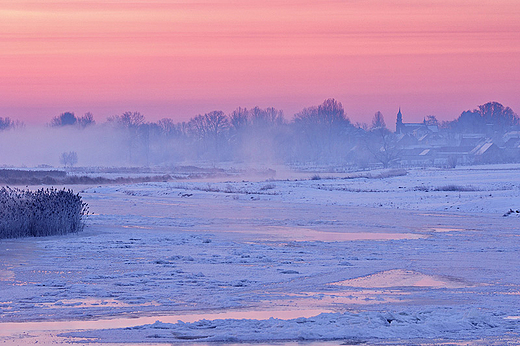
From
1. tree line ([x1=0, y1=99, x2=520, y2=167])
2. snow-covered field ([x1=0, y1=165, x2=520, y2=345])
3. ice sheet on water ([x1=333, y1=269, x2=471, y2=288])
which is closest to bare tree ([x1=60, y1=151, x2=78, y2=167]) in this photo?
tree line ([x1=0, y1=99, x2=520, y2=167])

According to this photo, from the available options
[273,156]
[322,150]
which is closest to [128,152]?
[273,156]

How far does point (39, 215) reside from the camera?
20.8 m

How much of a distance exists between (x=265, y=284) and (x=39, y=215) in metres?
10.6

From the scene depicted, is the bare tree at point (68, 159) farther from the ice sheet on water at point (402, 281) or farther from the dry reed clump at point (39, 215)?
the ice sheet on water at point (402, 281)

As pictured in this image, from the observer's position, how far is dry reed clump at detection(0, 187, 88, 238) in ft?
66.1

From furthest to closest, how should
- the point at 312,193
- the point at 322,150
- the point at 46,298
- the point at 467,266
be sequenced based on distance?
the point at 322,150 → the point at 312,193 → the point at 467,266 → the point at 46,298

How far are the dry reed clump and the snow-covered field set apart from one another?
0.74 meters

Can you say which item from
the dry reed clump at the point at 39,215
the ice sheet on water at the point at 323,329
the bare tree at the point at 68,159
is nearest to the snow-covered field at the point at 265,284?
the ice sheet on water at the point at 323,329

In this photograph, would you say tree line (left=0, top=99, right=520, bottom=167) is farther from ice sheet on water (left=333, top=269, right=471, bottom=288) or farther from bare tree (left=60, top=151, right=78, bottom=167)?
ice sheet on water (left=333, top=269, right=471, bottom=288)

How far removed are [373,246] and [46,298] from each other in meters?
9.98

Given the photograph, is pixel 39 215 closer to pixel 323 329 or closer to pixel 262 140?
pixel 323 329

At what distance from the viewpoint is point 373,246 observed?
61.4 feet

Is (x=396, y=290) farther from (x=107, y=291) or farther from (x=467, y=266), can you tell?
(x=107, y=291)

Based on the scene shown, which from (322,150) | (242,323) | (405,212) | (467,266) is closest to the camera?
(242,323)
